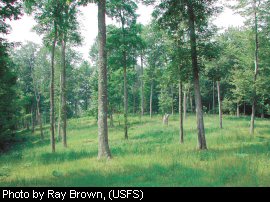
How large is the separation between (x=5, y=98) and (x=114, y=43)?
47.8 feet

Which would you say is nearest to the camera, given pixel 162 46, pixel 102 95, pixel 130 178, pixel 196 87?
pixel 130 178

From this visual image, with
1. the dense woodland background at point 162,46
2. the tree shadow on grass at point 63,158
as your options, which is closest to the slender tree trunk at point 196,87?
the dense woodland background at point 162,46

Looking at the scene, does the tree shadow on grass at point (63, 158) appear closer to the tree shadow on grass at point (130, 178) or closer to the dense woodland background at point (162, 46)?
the dense woodland background at point (162, 46)

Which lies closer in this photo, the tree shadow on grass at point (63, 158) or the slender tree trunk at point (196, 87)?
the tree shadow on grass at point (63, 158)

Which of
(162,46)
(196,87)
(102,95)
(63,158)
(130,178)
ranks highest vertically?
(162,46)

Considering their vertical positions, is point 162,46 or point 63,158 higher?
point 162,46

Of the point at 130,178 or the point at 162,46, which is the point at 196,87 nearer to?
the point at 130,178

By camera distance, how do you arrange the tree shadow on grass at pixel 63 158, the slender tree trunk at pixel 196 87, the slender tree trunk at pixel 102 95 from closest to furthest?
1. the slender tree trunk at pixel 102 95
2. the tree shadow on grass at pixel 63 158
3. the slender tree trunk at pixel 196 87

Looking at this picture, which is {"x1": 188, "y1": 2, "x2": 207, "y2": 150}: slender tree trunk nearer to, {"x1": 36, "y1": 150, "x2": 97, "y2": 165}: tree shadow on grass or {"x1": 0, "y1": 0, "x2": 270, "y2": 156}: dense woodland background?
{"x1": 0, "y1": 0, "x2": 270, "y2": 156}: dense woodland background

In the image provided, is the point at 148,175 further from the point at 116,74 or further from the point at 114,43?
the point at 116,74

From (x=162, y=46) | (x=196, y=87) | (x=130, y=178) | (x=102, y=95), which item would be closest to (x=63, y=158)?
(x=102, y=95)

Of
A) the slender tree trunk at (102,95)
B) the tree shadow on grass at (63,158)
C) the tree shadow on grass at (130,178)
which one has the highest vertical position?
the slender tree trunk at (102,95)

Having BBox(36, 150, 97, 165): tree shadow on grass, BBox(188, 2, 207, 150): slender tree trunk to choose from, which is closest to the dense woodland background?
BBox(188, 2, 207, 150): slender tree trunk

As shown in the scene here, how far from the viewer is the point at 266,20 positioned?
26.0 meters
